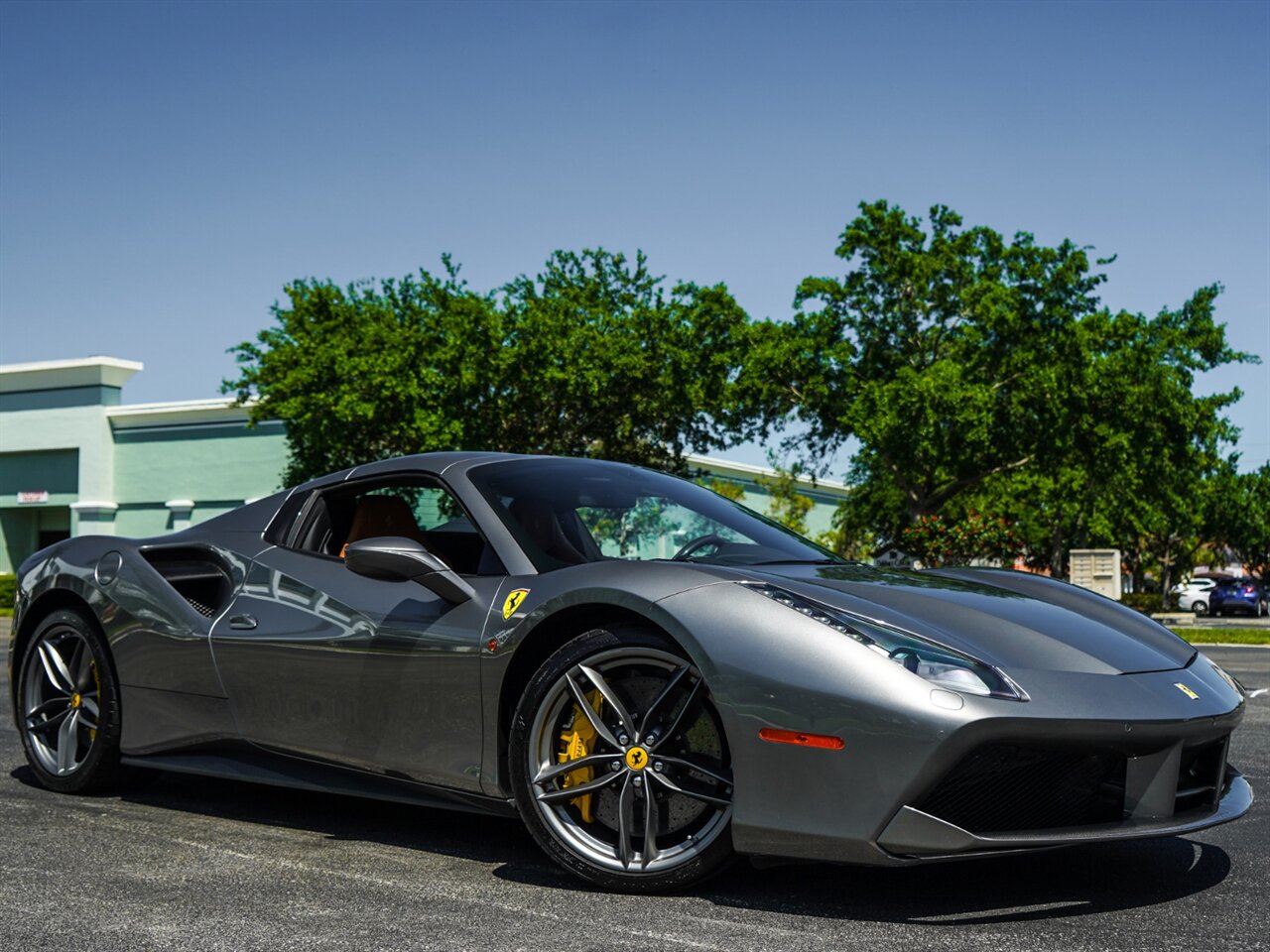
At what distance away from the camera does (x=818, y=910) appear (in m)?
3.56

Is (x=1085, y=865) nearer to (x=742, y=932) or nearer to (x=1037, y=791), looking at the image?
(x=1037, y=791)

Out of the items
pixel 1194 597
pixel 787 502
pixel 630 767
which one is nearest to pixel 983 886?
pixel 630 767

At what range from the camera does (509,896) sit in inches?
148

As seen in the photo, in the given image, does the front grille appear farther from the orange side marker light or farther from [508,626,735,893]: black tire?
[508,626,735,893]: black tire

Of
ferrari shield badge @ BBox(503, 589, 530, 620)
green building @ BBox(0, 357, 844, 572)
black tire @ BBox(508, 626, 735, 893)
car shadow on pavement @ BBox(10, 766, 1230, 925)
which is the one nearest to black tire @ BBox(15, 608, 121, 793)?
car shadow on pavement @ BBox(10, 766, 1230, 925)

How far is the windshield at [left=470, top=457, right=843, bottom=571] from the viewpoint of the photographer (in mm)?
4523

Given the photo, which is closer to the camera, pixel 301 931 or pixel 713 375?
pixel 301 931

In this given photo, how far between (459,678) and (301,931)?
99 centimetres

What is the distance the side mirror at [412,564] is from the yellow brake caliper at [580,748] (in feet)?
1.87

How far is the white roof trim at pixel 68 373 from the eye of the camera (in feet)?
137

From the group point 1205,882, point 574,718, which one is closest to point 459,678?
point 574,718

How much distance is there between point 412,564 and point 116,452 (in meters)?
40.9

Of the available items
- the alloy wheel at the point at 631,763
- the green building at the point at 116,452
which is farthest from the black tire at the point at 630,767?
the green building at the point at 116,452

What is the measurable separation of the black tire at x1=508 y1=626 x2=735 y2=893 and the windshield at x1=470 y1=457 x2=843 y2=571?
50cm
